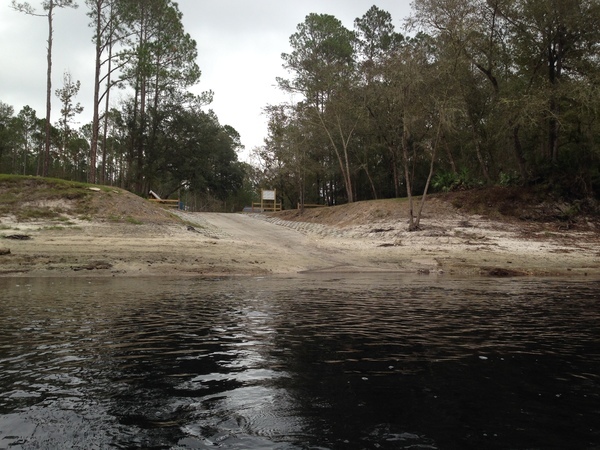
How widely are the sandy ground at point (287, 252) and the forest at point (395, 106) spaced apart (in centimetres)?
486

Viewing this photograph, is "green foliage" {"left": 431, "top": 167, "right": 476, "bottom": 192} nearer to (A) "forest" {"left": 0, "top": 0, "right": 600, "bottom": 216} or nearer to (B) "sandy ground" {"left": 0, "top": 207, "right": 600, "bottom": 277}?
(A) "forest" {"left": 0, "top": 0, "right": 600, "bottom": 216}

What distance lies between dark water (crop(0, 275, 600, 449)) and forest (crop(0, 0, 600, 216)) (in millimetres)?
23451

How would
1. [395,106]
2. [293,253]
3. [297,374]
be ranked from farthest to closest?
1. [395,106]
2. [293,253]
3. [297,374]

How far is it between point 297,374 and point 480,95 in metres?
38.8

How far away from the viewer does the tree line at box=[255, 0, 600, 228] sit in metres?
31.9

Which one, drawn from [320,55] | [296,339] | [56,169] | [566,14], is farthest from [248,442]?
[56,169]

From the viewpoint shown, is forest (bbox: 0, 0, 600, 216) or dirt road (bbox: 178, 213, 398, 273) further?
forest (bbox: 0, 0, 600, 216)

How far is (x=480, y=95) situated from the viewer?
128 ft

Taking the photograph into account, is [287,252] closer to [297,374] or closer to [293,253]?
[293,253]

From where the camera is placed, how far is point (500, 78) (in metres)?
39.0

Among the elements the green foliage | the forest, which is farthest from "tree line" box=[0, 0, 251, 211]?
the green foliage

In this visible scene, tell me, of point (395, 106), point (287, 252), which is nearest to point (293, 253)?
point (287, 252)

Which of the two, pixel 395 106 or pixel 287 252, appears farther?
pixel 395 106

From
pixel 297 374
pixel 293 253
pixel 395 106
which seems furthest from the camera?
pixel 395 106
